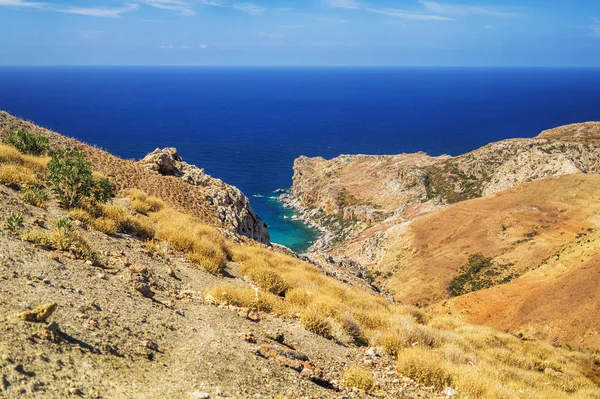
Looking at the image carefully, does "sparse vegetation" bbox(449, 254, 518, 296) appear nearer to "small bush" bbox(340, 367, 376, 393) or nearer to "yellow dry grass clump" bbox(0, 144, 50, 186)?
"small bush" bbox(340, 367, 376, 393)

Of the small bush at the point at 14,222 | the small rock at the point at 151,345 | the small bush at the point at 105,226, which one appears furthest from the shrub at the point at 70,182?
the small rock at the point at 151,345

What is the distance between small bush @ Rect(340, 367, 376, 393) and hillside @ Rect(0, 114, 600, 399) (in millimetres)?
28

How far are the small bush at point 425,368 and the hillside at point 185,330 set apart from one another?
0.03 meters

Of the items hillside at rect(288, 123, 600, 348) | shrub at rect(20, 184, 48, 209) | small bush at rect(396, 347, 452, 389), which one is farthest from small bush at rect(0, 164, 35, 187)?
hillside at rect(288, 123, 600, 348)

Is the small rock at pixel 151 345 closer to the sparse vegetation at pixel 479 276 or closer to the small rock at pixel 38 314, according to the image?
the small rock at pixel 38 314

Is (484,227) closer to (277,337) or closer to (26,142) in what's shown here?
(26,142)

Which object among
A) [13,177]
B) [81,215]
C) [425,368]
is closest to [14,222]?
[81,215]

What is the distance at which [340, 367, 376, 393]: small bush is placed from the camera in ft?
29.6

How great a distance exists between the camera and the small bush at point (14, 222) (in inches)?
426

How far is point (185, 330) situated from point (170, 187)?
19551mm

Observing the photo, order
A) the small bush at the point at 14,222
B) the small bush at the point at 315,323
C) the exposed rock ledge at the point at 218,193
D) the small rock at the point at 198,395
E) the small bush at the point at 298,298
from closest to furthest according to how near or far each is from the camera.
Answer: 1. the small rock at the point at 198,395
2. the small bush at the point at 14,222
3. the small bush at the point at 315,323
4. the small bush at the point at 298,298
5. the exposed rock ledge at the point at 218,193

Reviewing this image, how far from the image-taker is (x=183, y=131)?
594ft

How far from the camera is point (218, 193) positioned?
2983cm

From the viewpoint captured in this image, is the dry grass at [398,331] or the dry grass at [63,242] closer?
the dry grass at [398,331]
